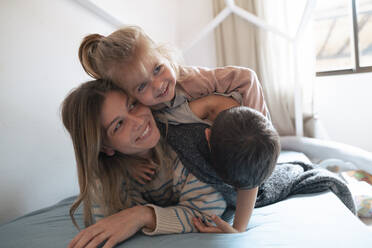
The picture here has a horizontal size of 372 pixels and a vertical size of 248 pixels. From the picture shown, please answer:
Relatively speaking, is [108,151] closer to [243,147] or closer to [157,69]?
[157,69]

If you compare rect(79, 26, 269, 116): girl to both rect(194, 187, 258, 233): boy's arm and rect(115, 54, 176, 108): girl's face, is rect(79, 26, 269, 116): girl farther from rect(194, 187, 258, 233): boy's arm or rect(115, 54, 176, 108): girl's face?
rect(194, 187, 258, 233): boy's arm

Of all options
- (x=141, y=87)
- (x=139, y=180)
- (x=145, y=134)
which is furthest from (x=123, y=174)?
(x=141, y=87)

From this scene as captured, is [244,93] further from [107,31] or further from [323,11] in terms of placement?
[323,11]

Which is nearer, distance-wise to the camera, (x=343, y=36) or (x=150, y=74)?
(x=150, y=74)

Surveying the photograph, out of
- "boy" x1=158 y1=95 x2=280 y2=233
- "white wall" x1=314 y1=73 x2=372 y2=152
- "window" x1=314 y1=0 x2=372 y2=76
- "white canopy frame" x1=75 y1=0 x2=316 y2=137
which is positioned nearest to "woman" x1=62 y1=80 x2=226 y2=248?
"boy" x1=158 y1=95 x2=280 y2=233

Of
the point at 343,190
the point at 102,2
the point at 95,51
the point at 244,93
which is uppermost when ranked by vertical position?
the point at 102,2

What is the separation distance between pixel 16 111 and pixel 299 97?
5.29 feet

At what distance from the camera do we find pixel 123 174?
3.29 feet

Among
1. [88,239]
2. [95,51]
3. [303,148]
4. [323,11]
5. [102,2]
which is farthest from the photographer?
[323,11]

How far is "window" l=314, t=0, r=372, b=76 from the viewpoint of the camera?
2.42m

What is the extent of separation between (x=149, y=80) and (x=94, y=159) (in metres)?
0.31

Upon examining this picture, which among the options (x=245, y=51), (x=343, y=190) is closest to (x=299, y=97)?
(x=245, y=51)

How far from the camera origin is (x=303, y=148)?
6.18 ft

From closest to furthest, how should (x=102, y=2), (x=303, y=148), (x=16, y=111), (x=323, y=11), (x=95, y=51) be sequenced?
1. (x=95, y=51)
2. (x=16, y=111)
3. (x=102, y=2)
4. (x=303, y=148)
5. (x=323, y=11)
